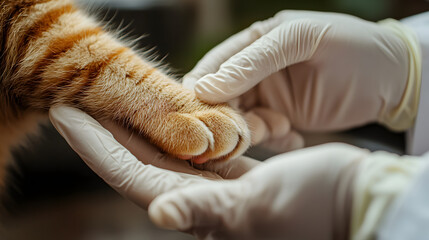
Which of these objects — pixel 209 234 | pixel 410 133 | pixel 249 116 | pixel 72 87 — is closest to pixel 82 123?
pixel 72 87

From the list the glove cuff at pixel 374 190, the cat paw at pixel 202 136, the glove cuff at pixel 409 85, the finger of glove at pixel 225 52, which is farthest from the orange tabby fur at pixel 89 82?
the glove cuff at pixel 409 85

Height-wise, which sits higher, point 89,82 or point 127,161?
point 89,82

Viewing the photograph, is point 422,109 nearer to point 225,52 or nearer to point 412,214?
point 225,52

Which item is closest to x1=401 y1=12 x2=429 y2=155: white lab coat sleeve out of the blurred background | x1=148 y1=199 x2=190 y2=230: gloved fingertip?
the blurred background

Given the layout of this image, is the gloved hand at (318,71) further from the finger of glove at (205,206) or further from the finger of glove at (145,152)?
the finger of glove at (205,206)

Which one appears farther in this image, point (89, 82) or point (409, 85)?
point (409, 85)

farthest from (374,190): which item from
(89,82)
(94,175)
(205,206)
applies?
(94,175)

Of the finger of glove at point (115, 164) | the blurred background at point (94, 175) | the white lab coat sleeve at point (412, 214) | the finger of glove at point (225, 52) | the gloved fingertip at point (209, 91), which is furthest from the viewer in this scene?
the blurred background at point (94, 175)
